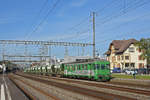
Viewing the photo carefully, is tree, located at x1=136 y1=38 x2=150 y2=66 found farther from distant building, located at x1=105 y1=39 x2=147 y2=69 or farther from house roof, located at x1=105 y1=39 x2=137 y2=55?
house roof, located at x1=105 y1=39 x2=137 y2=55

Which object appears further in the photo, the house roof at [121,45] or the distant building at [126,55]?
the house roof at [121,45]

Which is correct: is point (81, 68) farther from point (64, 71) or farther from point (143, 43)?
point (143, 43)

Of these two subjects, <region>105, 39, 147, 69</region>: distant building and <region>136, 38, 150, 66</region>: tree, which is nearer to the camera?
<region>136, 38, 150, 66</region>: tree

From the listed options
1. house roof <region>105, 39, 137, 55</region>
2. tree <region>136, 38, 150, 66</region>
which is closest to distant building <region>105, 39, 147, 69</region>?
house roof <region>105, 39, 137, 55</region>

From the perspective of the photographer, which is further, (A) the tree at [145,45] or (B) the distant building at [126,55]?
(B) the distant building at [126,55]

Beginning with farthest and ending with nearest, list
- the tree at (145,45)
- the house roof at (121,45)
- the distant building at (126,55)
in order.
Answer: the house roof at (121,45) < the distant building at (126,55) < the tree at (145,45)

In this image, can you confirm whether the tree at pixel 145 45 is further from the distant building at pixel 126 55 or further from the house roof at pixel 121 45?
the house roof at pixel 121 45

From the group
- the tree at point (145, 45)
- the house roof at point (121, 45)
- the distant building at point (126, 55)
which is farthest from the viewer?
the house roof at point (121, 45)

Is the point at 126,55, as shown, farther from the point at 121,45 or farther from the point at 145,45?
the point at 145,45

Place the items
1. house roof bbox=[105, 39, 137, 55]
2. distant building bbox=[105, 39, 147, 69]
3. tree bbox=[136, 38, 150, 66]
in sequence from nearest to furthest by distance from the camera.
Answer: tree bbox=[136, 38, 150, 66], distant building bbox=[105, 39, 147, 69], house roof bbox=[105, 39, 137, 55]

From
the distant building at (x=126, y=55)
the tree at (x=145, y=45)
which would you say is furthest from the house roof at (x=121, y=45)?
the tree at (x=145, y=45)

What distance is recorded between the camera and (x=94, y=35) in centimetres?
3916

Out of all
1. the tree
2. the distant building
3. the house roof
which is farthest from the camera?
the house roof

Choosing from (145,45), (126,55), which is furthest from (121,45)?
(145,45)
